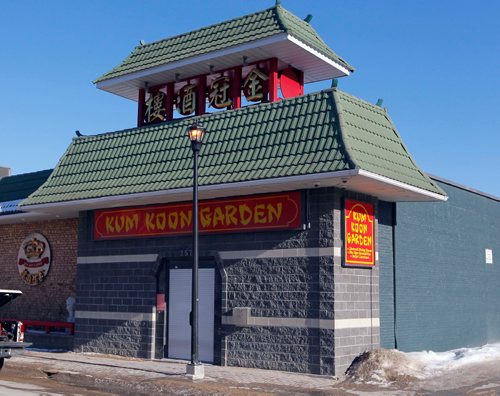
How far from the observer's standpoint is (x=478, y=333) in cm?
2458

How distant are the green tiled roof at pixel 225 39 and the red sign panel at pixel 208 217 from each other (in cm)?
482

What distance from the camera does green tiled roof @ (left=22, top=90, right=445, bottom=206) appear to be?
1606 cm

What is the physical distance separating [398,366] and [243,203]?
5.78 meters

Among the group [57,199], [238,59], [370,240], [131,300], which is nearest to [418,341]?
[370,240]

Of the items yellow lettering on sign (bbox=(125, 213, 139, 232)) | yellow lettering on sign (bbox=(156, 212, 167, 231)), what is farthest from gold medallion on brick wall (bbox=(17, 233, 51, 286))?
yellow lettering on sign (bbox=(156, 212, 167, 231))

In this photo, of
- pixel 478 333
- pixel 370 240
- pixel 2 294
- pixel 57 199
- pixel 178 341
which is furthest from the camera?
pixel 478 333

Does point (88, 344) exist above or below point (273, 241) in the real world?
below

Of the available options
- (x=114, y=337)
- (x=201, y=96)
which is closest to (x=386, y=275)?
(x=201, y=96)

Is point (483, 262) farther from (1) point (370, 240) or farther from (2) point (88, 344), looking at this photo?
(2) point (88, 344)

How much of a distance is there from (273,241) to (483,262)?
1197 centimetres

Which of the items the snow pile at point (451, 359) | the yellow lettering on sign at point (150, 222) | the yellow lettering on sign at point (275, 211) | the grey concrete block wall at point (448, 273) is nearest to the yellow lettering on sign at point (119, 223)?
the yellow lettering on sign at point (150, 222)

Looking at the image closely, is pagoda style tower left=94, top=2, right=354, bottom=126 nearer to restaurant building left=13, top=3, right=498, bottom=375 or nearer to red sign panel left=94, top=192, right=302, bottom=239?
restaurant building left=13, top=3, right=498, bottom=375

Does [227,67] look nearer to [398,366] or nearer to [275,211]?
[275,211]

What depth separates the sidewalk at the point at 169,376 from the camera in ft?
47.5
